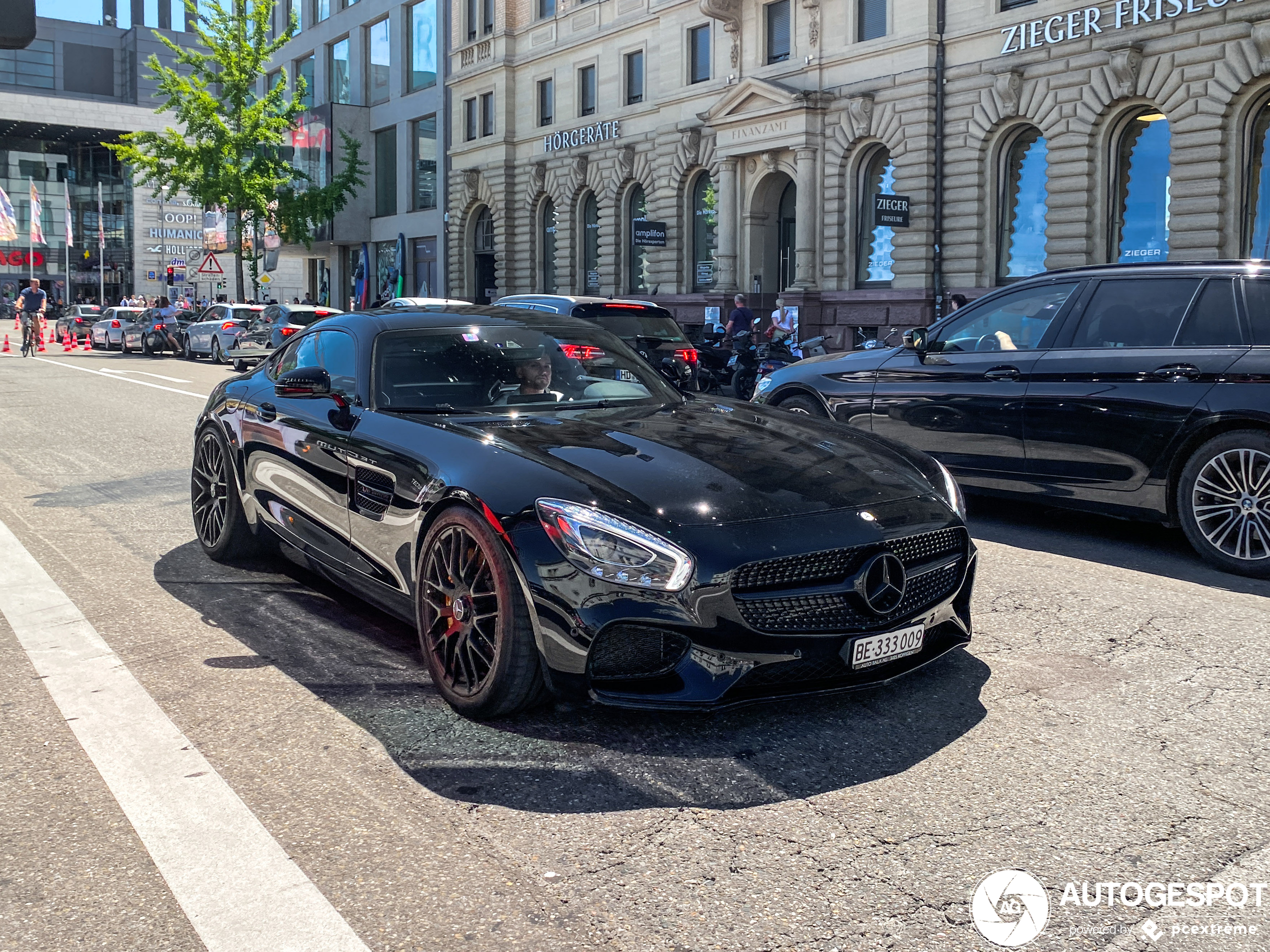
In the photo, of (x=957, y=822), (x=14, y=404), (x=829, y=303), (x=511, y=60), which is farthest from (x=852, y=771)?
(x=511, y=60)

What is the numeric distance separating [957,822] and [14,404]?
1679 centimetres

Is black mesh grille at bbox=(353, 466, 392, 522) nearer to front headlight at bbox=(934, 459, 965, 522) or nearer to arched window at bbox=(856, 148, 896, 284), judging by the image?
front headlight at bbox=(934, 459, 965, 522)

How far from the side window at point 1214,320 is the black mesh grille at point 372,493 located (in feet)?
15.7

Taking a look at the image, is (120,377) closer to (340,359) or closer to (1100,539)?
(340,359)

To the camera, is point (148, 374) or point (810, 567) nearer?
point (810, 567)

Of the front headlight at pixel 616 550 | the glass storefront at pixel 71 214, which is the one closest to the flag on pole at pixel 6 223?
the glass storefront at pixel 71 214

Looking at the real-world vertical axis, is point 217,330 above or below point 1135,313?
above

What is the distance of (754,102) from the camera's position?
101ft

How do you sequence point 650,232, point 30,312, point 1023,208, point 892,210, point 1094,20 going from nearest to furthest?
point 1094,20 < point 1023,208 < point 892,210 < point 30,312 < point 650,232

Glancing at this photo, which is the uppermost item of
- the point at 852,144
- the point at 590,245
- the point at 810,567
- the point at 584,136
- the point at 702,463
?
the point at 584,136

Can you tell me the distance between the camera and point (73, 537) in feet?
24.7

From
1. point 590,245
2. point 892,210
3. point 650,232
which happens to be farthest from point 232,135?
point 892,210

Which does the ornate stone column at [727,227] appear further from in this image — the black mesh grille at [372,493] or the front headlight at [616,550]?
the front headlight at [616,550]

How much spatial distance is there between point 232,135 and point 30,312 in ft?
39.7
